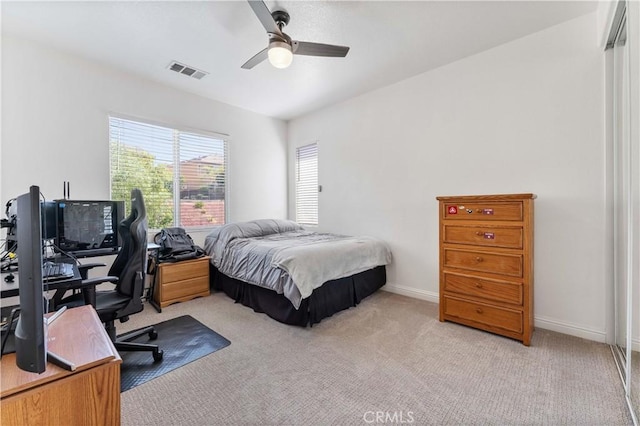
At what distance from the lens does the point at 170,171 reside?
380 cm

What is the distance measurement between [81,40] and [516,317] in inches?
185

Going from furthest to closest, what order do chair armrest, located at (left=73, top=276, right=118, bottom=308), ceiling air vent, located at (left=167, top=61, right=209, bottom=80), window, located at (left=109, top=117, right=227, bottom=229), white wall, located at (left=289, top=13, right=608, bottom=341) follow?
window, located at (left=109, top=117, right=227, bottom=229)
ceiling air vent, located at (left=167, top=61, right=209, bottom=80)
white wall, located at (left=289, top=13, right=608, bottom=341)
chair armrest, located at (left=73, top=276, right=118, bottom=308)

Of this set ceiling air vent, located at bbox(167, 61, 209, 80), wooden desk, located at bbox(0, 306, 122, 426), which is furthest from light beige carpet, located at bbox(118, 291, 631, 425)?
ceiling air vent, located at bbox(167, 61, 209, 80)

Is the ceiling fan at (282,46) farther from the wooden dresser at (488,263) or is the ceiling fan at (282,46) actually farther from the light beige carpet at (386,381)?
the light beige carpet at (386,381)

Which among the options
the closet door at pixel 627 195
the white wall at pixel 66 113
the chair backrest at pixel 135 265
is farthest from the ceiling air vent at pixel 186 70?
the closet door at pixel 627 195

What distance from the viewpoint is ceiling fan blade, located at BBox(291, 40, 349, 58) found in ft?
7.29

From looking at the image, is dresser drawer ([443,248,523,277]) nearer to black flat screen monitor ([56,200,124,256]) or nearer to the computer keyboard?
the computer keyboard

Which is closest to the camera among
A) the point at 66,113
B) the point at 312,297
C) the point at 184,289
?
the point at 312,297

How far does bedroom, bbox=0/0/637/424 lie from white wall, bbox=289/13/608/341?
1cm

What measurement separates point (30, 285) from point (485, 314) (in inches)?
115

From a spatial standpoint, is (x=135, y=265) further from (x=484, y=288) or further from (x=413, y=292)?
(x=413, y=292)

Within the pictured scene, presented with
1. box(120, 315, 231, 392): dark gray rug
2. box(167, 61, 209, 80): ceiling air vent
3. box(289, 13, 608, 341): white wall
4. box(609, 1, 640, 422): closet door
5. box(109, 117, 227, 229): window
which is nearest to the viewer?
box(609, 1, 640, 422): closet door

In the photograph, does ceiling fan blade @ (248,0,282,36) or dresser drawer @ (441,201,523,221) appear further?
dresser drawer @ (441,201,523,221)

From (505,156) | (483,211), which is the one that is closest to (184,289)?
(483,211)
